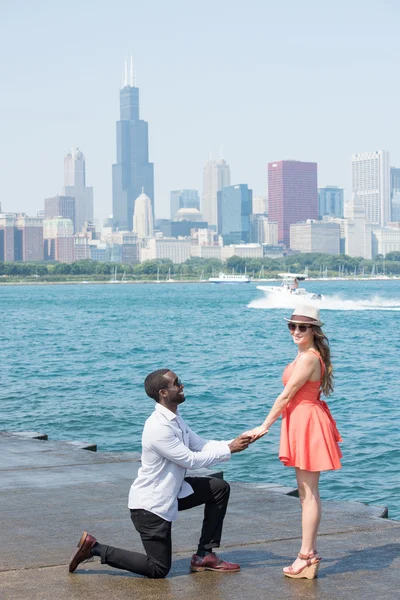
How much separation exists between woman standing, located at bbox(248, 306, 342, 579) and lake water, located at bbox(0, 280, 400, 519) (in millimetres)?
5820

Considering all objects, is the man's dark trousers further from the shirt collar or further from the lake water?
the lake water

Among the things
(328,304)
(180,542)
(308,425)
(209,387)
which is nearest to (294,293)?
(328,304)

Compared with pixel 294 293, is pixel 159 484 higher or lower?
higher

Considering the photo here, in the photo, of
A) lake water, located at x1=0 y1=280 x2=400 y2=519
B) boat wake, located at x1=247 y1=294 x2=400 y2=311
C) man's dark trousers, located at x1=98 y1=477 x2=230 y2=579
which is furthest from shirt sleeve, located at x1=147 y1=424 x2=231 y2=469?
boat wake, located at x1=247 y1=294 x2=400 y2=311

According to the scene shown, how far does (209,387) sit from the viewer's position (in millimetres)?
27156

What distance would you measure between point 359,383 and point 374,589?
22.7 metres

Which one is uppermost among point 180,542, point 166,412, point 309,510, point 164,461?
point 166,412

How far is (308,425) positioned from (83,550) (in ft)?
5.18

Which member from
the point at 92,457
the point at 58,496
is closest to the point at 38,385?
the point at 92,457

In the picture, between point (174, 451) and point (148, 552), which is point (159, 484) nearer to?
point (174, 451)

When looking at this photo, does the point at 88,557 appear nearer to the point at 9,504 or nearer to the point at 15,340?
the point at 9,504

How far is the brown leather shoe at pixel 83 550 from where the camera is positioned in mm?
6152

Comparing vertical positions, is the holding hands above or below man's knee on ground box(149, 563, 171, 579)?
above

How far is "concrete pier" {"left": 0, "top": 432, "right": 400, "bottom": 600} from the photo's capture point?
19.6 ft
